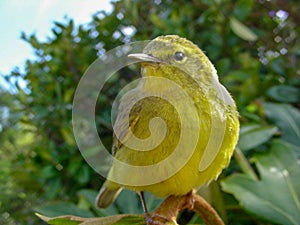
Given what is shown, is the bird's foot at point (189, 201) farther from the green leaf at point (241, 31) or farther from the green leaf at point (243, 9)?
the green leaf at point (243, 9)

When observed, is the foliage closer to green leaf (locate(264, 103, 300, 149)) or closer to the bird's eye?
green leaf (locate(264, 103, 300, 149))

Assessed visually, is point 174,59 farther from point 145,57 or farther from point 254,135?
point 254,135

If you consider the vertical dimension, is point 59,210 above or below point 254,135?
above

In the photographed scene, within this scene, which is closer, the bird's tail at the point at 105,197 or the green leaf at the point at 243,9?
the bird's tail at the point at 105,197

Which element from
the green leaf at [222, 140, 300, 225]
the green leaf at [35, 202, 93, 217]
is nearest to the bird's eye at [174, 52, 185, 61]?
the green leaf at [222, 140, 300, 225]

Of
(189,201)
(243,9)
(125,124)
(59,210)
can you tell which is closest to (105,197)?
(59,210)

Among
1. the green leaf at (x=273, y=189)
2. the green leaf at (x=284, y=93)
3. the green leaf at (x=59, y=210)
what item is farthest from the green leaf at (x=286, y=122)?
the green leaf at (x=59, y=210)

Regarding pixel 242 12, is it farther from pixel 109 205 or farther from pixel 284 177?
pixel 109 205
